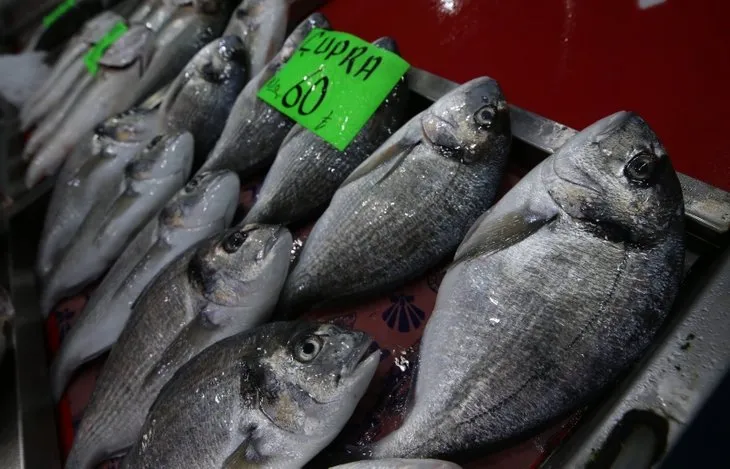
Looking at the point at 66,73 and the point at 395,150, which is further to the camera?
the point at 66,73

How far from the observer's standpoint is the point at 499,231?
1.02 meters

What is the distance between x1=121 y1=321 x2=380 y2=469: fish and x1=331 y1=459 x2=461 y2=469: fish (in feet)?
0.41

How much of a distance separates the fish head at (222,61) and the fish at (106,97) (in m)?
0.63

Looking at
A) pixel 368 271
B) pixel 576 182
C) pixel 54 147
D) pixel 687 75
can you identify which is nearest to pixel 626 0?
pixel 687 75

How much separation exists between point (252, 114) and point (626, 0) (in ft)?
3.98

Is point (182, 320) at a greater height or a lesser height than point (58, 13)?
greater

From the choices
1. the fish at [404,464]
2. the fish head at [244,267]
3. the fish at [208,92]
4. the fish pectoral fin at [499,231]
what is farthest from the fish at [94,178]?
the fish at [404,464]

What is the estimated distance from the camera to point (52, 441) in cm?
137

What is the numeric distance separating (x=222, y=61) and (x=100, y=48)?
0.99 meters

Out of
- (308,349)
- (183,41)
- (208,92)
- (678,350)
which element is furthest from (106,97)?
(678,350)

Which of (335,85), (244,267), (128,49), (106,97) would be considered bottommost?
(106,97)

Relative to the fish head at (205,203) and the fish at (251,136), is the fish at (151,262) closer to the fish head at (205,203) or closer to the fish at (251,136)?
the fish head at (205,203)

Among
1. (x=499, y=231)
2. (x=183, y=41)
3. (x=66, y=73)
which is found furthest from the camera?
(x=66, y=73)

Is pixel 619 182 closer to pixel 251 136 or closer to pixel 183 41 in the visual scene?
pixel 251 136
